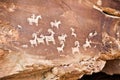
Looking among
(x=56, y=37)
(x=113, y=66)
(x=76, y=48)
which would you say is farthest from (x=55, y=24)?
(x=113, y=66)

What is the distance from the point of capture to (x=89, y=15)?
12.9 ft

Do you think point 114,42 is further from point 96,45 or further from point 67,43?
point 67,43

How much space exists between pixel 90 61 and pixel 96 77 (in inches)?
78.2

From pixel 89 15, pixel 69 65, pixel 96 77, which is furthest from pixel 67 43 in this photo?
pixel 96 77

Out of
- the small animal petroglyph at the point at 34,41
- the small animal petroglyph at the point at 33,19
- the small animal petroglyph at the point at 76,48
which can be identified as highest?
the small animal petroglyph at the point at 33,19

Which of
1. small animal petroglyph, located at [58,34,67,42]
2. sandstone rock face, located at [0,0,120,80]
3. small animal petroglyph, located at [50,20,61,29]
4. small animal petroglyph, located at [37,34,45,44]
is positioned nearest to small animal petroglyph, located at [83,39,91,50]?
sandstone rock face, located at [0,0,120,80]

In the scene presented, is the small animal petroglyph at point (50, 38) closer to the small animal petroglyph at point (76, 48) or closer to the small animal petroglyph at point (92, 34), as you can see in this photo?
the small animal petroglyph at point (76, 48)

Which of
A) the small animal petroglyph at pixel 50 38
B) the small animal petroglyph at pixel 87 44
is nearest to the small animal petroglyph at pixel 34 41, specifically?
the small animal petroglyph at pixel 50 38

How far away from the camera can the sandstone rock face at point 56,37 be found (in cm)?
336

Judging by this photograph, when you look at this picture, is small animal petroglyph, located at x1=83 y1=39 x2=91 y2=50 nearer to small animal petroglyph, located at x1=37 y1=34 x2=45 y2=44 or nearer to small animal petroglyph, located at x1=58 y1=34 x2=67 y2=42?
small animal petroglyph, located at x1=58 y1=34 x2=67 y2=42

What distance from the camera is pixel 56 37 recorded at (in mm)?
3631

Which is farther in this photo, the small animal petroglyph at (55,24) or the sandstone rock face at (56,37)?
the small animal petroglyph at (55,24)

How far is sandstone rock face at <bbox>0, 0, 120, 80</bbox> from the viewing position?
3361 millimetres

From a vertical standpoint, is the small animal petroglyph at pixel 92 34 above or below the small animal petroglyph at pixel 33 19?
below
